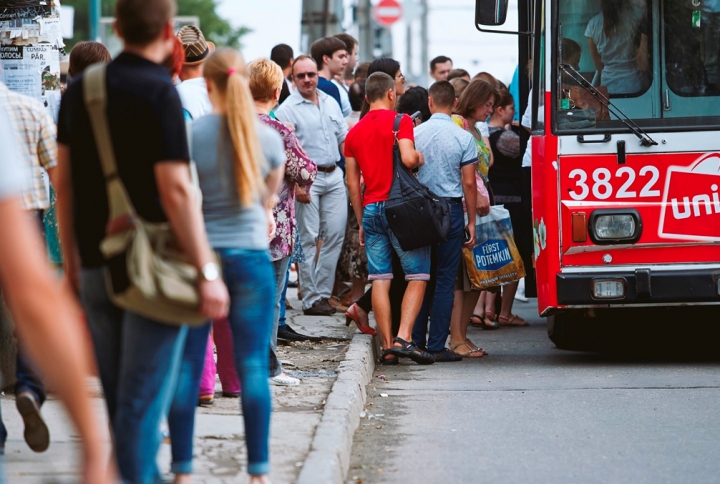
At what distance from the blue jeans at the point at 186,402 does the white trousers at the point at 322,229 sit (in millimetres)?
5834

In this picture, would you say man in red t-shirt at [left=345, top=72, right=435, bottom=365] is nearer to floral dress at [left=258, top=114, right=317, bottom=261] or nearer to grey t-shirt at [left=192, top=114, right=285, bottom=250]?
floral dress at [left=258, top=114, right=317, bottom=261]

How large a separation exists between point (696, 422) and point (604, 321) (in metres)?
3.79

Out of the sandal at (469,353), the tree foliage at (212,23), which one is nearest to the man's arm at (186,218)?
the sandal at (469,353)

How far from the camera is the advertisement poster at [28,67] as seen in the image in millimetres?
6367

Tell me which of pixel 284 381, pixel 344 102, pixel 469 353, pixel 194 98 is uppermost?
pixel 194 98

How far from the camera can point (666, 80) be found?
26.4 feet

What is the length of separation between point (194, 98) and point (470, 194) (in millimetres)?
2810

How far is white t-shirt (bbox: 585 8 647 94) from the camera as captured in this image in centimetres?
802

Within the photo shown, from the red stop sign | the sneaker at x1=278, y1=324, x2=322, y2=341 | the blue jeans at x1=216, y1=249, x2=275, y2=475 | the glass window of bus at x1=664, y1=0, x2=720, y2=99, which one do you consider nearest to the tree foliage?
the red stop sign

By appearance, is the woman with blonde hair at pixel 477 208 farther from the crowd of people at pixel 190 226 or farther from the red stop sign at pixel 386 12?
the red stop sign at pixel 386 12

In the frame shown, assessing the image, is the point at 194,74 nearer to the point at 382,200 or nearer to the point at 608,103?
the point at 382,200

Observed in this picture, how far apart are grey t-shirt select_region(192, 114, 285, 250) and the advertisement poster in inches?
94.7

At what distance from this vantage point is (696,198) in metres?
7.74

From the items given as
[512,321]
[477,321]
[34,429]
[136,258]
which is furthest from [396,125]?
[136,258]
